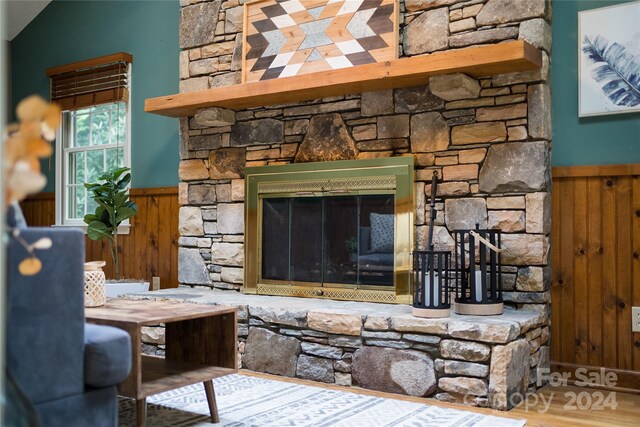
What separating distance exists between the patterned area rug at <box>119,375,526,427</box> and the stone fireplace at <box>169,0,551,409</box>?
19 centimetres

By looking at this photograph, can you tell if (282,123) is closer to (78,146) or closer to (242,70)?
(242,70)

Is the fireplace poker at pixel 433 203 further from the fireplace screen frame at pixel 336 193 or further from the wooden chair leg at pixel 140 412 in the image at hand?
the wooden chair leg at pixel 140 412

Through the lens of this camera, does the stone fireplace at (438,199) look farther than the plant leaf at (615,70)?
No

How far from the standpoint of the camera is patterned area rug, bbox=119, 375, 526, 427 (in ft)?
8.10

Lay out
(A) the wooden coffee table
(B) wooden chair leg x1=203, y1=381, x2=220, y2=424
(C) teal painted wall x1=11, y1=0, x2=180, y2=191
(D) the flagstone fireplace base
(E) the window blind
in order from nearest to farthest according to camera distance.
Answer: (A) the wooden coffee table → (B) wooden chair leg x1=203, y1=381, x2=220, y2=424 → (D) the flagstone fireplace base → (C) teal painted wall x1=11, y1=0, x2=180, y2=191 → (E) the window blind

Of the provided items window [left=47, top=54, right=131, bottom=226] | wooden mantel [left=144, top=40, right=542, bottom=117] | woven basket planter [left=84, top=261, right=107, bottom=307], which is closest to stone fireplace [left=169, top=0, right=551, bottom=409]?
wooden mantel [left=144, top=40, right=542, bottom=117]

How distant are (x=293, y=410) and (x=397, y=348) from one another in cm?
59

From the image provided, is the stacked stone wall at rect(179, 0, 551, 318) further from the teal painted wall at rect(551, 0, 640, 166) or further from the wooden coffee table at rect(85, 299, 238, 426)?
the wooden coffee table at rect(85, 299, 238, 426)

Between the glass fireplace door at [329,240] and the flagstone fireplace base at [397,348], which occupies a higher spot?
the glass fireplace door at [329,240]

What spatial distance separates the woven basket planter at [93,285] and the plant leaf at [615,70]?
250cm

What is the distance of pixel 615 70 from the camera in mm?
3064

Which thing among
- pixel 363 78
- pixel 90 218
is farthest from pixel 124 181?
pixel 363 78

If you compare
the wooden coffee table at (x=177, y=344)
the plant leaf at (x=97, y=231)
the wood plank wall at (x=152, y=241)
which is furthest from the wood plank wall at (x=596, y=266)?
the plant leaf at (x=97, y=231)

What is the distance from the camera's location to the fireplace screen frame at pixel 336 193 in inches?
134
